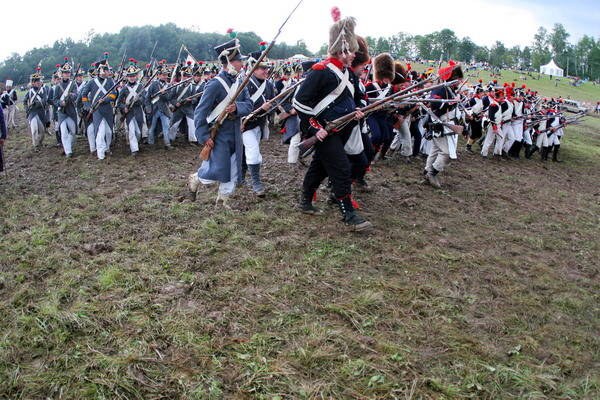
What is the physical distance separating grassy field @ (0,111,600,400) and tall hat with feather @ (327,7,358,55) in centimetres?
212

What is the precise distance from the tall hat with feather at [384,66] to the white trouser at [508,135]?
6973 millimetres

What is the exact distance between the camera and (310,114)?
215 inches

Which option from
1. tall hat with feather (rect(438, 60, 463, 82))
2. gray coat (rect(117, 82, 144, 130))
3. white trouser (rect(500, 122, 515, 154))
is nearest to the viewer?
tall hat with feather (rect(438, 60, 463, 82))

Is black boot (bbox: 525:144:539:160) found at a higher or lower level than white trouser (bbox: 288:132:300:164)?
lower

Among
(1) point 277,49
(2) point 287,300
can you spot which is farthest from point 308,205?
(1) point 277,49

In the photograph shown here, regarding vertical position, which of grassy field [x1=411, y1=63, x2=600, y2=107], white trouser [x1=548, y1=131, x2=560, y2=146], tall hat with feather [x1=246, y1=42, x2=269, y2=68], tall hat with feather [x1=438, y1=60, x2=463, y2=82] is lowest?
white trouser [x1=548, y1=131, x2=560, y2=146]

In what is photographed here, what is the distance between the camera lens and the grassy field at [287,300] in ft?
9.90

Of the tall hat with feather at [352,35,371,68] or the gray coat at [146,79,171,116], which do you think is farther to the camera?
the gray coat at [146,79,171,116]

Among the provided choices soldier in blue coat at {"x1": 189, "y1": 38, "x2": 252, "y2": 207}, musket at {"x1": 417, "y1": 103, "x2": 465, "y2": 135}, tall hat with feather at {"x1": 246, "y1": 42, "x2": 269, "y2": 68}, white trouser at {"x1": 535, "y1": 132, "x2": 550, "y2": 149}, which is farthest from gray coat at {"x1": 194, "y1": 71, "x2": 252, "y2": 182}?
white trouser at {"x1": 535, "y1": 132, "x2": 550, "y2": 149}

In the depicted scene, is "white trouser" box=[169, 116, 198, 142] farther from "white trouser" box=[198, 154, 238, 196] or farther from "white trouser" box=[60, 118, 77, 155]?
"white trouser" box=[198, 154, 238, 196]

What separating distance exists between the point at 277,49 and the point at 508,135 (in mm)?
46024

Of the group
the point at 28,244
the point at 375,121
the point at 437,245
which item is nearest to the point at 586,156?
the point at 375,121

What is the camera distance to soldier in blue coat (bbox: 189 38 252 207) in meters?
5.81

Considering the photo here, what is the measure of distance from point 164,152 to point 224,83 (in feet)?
17.4
